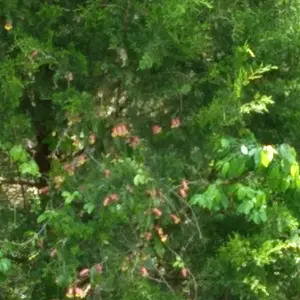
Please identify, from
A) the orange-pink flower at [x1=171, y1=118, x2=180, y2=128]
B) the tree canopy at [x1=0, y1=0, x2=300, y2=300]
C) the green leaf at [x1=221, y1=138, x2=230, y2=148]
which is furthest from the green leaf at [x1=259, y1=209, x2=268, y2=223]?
the orange-pink flower at [x1=171, y1=118, x2=180, y2=128]

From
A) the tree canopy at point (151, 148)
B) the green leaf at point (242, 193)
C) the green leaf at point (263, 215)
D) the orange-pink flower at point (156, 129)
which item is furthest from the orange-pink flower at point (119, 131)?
the green leaf at point (263, 215)

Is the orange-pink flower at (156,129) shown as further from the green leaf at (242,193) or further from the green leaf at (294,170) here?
the green leaf at (294,170)

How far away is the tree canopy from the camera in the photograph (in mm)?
Result: 3279

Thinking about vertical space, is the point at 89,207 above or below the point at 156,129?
below

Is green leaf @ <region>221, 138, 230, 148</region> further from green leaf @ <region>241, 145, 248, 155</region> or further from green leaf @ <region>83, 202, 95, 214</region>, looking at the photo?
green leaf @ <region>83, 202, 95, 214</region>

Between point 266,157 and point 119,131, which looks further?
point 119,131

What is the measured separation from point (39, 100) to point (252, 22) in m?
1.04

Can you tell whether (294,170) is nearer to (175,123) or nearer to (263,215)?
(263,215)

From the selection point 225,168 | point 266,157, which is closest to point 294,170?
point 266,157

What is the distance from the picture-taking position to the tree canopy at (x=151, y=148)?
10.8 feet

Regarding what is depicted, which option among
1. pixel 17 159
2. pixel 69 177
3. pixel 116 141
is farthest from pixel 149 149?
pixel 17 159

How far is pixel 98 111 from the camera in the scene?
134 inches

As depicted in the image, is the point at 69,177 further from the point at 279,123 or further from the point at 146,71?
the point at 279,123

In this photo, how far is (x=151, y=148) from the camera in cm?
352
